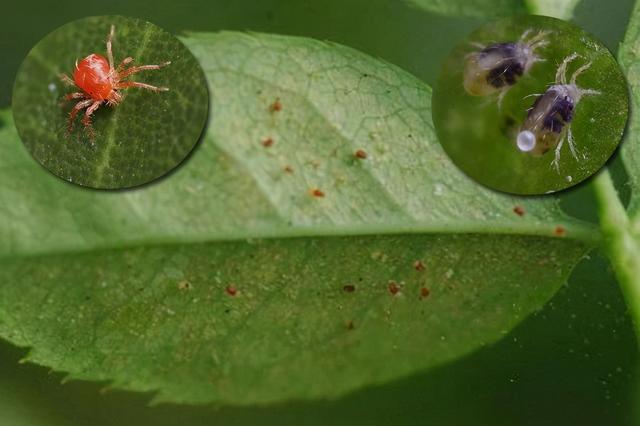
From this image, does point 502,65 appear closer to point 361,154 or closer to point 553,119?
point 553,119

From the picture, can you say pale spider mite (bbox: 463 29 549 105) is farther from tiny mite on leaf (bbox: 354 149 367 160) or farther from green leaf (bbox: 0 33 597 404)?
tiny mite on leaf (bbox: 354 149 367 160)

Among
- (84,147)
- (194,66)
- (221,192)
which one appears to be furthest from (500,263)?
(84,147)

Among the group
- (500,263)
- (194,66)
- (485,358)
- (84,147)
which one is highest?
(194,66)

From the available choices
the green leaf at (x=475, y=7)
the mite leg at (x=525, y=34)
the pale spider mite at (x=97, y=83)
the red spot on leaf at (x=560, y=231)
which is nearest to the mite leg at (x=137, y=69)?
the pale spider mite at (x=97, y=83)

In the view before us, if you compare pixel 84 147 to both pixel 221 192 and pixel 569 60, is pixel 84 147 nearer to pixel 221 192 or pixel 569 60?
pixel 221 192

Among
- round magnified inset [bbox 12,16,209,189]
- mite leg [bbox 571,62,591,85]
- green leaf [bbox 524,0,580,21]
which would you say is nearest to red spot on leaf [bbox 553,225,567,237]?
mite leg [bbox 571,62,591,85]

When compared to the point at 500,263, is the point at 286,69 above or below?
above

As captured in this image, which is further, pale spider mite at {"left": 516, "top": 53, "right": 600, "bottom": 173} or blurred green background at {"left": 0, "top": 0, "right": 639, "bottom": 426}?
blurred green background at {"left": 0, "top": 0, "right": 639, "bottom": 426}
